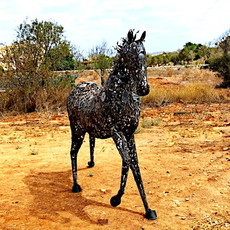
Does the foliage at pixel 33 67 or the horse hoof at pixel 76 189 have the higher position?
the foliage at pixel 33 67

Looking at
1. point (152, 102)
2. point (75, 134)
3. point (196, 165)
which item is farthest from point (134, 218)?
point (152, 102)

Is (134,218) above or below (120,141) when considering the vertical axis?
below

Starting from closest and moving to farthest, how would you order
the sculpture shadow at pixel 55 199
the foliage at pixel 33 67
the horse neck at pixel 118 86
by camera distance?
the horse neck at pixel 118 86
the sculpture shadow at pixel 55 199
the foliage at pixel 33 67

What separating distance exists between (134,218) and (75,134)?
1.68 meters

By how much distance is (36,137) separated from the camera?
8.55 m

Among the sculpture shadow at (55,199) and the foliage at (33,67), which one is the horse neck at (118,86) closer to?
the sculpture shadow at (55,199)

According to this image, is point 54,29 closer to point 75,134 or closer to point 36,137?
point 36,137

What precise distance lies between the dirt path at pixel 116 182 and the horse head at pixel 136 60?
1809 millimetres

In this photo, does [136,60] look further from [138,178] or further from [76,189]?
[76,189]

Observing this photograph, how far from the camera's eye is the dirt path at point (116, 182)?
3574mm

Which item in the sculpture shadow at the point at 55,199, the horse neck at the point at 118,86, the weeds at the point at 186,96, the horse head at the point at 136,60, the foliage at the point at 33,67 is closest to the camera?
the horse head at the point at 136,60

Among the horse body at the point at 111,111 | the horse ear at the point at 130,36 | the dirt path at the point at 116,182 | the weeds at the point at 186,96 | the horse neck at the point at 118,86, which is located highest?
the horse ear at the point at 130,36

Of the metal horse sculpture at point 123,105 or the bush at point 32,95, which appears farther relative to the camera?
the bush at point 32,95

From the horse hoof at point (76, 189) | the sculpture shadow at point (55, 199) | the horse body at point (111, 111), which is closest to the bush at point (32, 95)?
the sculpture shadow at point (55, 199)
